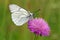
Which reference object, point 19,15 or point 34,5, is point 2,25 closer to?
point 19,15

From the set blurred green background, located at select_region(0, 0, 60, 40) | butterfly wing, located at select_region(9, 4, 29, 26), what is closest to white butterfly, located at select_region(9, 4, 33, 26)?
butterfly wing, located at select_region(9, 4, 29, 26)

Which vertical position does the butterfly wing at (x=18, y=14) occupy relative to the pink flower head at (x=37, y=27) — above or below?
above

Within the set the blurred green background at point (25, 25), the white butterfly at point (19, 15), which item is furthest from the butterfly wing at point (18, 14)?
the blurred green background at point (25, 25)

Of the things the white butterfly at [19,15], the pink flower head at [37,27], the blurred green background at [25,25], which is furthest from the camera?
the blurred green background at [25,25]

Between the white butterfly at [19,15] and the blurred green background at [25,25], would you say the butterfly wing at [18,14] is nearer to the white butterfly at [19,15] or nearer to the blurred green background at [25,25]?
the white butterfly at [19,15]

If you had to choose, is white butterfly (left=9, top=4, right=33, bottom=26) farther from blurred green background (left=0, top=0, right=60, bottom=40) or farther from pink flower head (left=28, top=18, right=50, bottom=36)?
blurred green background (left=0, top=0, right=60, bottom=40)

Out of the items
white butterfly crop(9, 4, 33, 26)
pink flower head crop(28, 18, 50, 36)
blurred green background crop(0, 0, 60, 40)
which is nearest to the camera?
pink flower head crop(28, 18, 50, 36)

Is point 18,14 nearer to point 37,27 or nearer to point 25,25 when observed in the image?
point 37,27
